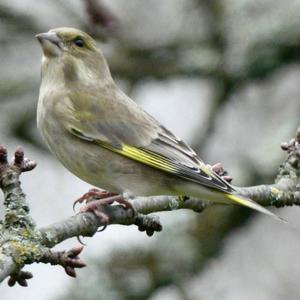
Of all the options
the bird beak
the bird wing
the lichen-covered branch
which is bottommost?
the lichen-covered branch

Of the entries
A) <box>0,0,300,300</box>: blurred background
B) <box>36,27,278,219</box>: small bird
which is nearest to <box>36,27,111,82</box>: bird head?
<box>36,27,278,219</box>: small bird

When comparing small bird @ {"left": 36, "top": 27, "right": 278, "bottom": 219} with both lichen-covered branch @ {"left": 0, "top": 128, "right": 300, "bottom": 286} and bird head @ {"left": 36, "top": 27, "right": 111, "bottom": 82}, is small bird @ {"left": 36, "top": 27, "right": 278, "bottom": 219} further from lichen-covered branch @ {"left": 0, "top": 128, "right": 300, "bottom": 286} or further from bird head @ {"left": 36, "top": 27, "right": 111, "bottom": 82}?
lichen-covered branch @ {"left": 0, "top": 128, "right": 300, "bottom": 286}

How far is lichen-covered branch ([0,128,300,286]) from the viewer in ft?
11.4

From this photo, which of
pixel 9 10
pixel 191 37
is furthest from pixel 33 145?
pixel 191 37

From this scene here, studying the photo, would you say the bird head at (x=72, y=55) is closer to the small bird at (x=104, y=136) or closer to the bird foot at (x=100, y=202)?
the small bird at (x=104, y=136)

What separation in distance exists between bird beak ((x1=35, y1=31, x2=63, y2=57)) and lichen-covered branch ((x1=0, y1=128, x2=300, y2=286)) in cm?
124

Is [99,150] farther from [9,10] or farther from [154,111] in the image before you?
[154,111]

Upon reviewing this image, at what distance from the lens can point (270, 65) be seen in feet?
21.6

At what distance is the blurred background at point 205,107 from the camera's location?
20.3 ft

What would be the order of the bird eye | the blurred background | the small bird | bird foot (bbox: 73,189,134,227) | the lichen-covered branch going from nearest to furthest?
1. the lichen-covered branch
2. bird foot (bbox: 73,189,134,227)
3. the small bird
4. the bird eye
5. the blurred background

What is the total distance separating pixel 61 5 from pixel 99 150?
2.32 meters

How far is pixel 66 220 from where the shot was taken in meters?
3.93

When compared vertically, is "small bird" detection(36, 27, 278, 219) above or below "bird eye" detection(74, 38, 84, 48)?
below

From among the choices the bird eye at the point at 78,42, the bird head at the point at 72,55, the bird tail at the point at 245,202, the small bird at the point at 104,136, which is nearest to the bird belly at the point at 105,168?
the small bird at the point at 104,136
